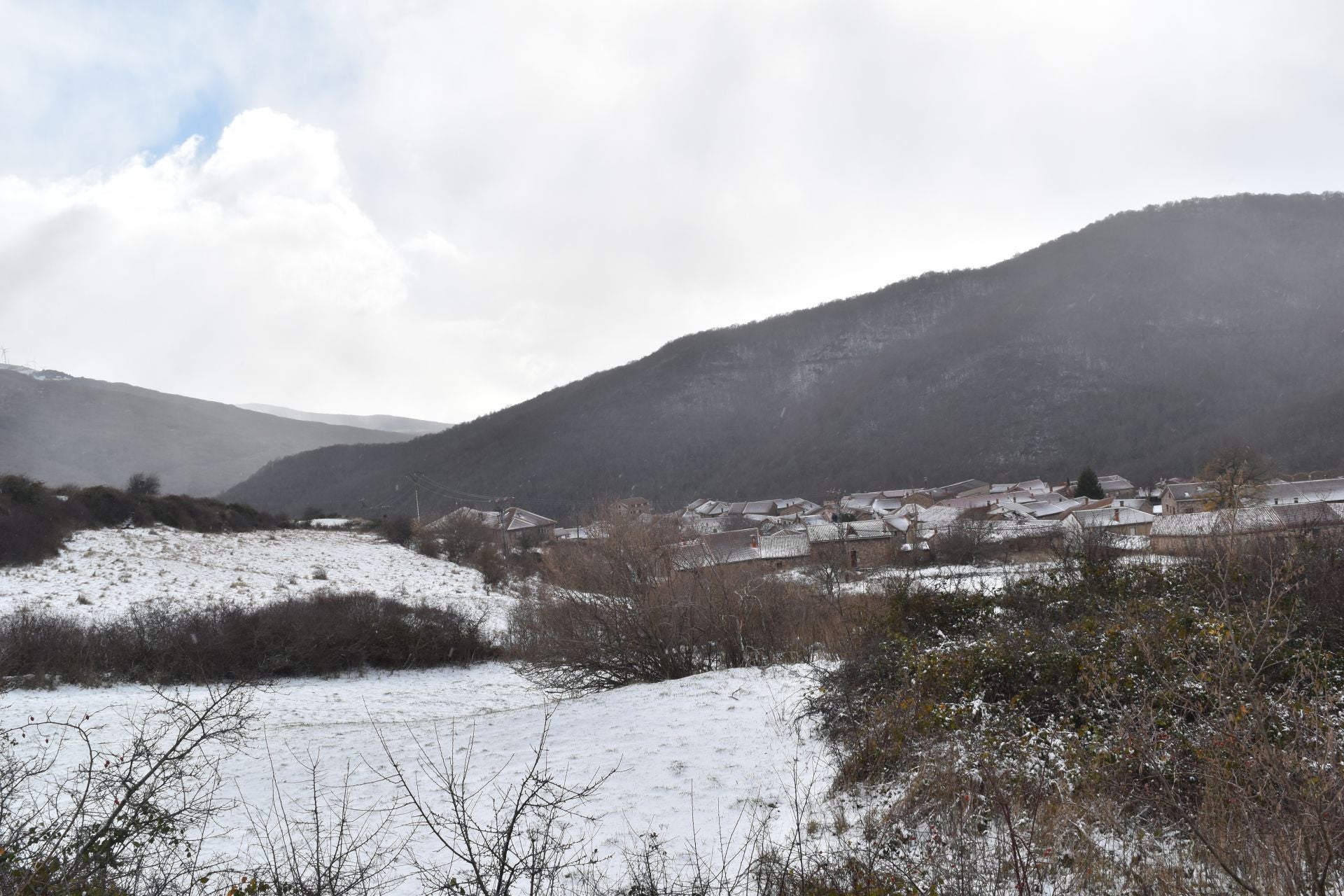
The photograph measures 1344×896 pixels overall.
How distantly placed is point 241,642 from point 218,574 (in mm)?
9638

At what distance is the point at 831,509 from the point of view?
6988cm

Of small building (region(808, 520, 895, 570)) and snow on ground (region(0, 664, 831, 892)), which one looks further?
small building (region(808, 520, 895, 570))

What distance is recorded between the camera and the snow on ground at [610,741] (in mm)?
7074

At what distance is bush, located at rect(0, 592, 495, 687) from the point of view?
15.5 metres

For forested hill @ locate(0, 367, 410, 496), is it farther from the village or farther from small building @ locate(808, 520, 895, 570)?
small building @ locate(808, 520, 895, 570)

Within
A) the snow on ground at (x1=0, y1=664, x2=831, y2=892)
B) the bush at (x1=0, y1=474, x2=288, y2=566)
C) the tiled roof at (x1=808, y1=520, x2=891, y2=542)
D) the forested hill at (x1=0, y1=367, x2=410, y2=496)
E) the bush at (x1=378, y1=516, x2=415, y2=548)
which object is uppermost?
the forested hill at (x1=0, y1=367, x2=410, y2=496)

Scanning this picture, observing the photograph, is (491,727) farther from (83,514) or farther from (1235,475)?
(1235,475)

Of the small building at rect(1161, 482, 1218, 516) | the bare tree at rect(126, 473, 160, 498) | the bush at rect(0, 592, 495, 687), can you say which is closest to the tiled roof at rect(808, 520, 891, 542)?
the small building at rect(1161, 482, 1218, 516)

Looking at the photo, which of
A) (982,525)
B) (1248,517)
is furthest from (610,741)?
(982,525)

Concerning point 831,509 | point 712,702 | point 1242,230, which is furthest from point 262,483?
point 1242,230

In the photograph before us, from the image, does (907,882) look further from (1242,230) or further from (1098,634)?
(1242,230)

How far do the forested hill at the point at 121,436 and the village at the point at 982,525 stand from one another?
2956 inches

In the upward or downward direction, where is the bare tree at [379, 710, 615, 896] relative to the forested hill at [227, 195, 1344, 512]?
downward

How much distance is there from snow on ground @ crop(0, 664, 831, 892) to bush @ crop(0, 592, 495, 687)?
3.69ft
